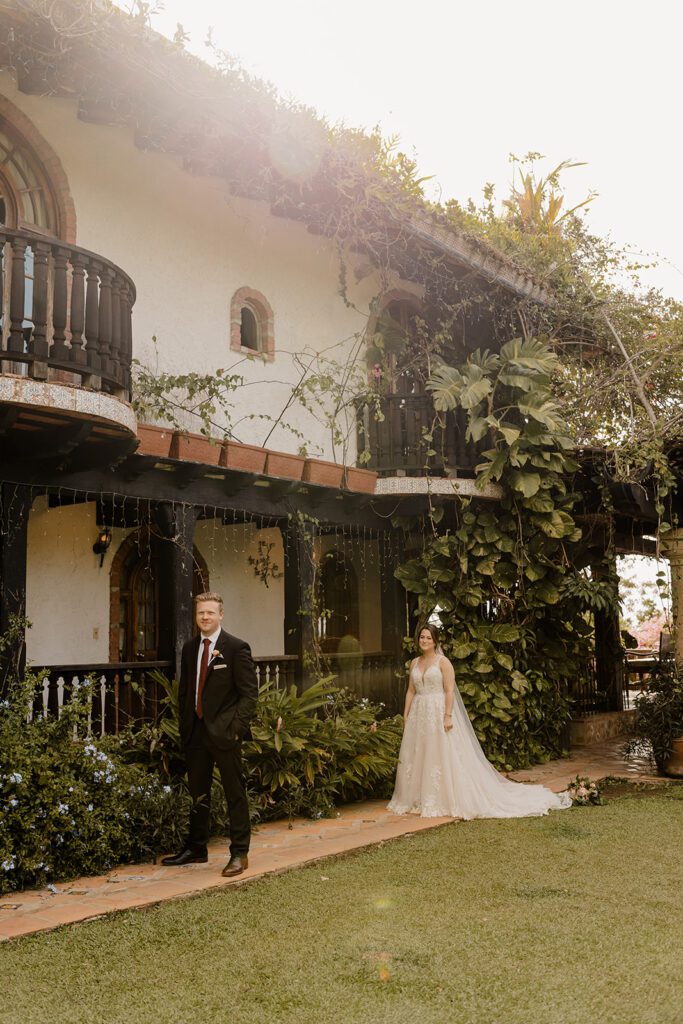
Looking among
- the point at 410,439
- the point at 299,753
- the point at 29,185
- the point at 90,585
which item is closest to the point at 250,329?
the point at 410,439

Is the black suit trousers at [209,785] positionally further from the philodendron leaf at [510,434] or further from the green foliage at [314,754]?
the philodendron leaf at [510,434]

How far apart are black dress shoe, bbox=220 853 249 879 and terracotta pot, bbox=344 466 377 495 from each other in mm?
4966

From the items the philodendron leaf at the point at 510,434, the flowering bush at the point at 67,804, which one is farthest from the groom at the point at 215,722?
the philodendron leaf at the point at 510,434

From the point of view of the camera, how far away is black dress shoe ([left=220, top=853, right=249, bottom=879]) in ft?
20.3

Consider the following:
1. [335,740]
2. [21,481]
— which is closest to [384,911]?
[335,740]

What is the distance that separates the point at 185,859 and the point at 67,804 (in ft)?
2.96

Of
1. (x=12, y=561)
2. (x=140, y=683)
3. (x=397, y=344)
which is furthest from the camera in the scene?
(x=397, y=344)

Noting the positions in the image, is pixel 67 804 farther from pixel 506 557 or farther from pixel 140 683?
pixel 506 557

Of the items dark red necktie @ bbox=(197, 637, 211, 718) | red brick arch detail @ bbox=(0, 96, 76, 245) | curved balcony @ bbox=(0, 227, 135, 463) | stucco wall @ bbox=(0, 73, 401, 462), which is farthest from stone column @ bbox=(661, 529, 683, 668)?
red brick arch detail @ bbox=(0, 96, 76, 245)

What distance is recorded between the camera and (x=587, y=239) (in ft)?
47.9

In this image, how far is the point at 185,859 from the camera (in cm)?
656

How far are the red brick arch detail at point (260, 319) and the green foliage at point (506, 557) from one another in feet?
6.10

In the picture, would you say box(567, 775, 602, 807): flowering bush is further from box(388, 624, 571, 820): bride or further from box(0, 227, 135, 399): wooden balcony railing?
box(0, 227, 135, 399): wooden balcony railing

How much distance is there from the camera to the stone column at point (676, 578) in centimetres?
1155
